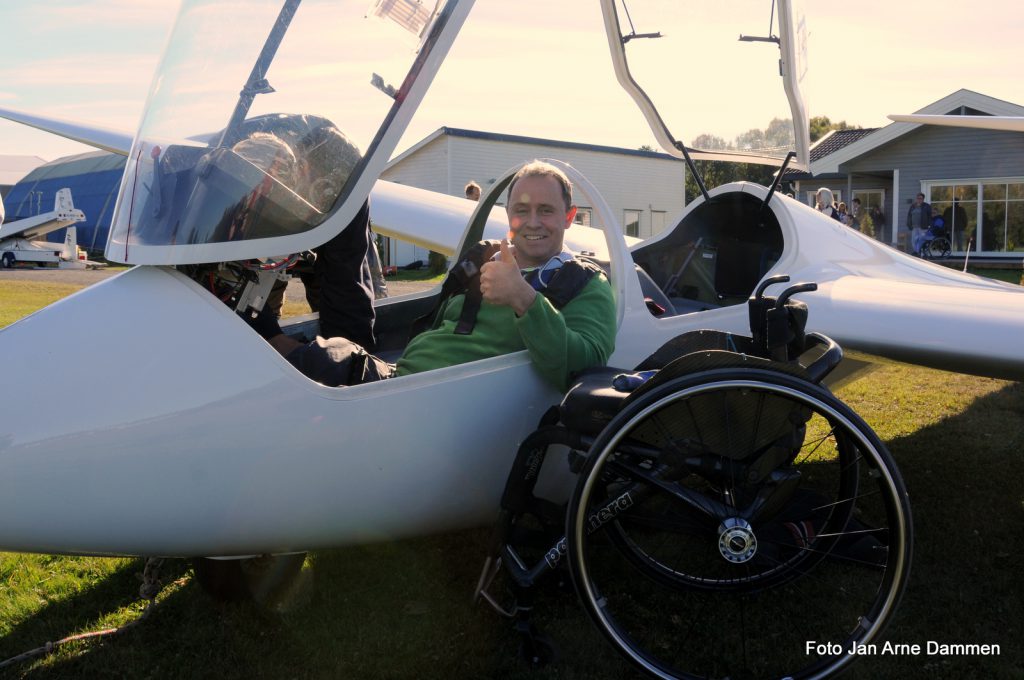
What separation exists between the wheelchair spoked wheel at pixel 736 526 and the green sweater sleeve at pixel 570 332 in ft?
1.22

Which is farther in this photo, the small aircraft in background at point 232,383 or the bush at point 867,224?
the bush at point 867,224

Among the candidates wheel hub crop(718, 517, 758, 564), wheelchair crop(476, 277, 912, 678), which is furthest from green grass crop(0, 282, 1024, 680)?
wheel hub crop(718, 517, 758, 564)

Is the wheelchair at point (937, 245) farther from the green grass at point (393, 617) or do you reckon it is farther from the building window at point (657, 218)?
the green grass at point (393, 617)

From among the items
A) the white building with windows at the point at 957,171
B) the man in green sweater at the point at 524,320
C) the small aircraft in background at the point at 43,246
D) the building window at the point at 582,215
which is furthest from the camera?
the small aircraft in background at the point at 43,246

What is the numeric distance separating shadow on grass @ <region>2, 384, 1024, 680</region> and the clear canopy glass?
129 centimetres

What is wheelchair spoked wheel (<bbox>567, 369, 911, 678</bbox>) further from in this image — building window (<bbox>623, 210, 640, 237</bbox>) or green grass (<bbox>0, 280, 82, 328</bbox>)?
building window (<bbox>623, 210, 640, 237</bbox>)

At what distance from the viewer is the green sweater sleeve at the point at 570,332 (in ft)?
8.94

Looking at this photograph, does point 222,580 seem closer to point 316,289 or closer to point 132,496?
point 132,496

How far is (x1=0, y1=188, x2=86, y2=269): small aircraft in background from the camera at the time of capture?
31.1 m

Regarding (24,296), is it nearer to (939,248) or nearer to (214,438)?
(214,438)

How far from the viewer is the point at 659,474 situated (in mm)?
2459

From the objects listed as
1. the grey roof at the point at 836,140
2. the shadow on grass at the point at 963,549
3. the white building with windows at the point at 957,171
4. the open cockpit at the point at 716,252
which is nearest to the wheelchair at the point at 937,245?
the white building with windows at the point at 957,171

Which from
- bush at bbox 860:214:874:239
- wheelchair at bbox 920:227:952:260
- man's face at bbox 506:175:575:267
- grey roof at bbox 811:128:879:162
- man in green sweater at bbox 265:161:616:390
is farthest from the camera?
grey roof at bbox 811:128:879:162

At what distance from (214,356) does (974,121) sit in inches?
252
